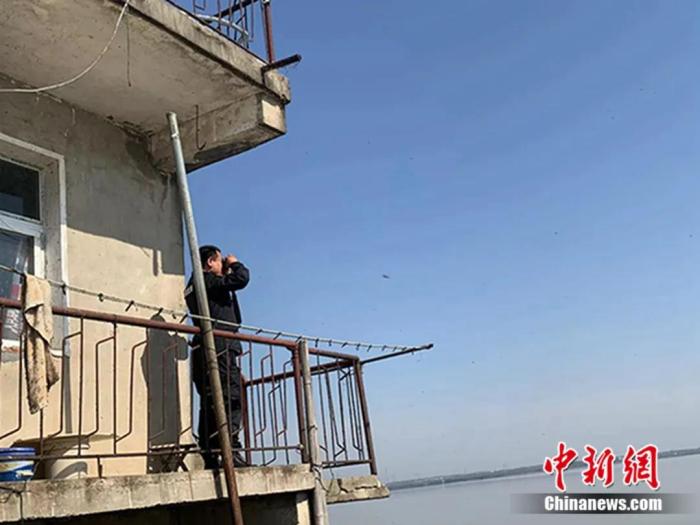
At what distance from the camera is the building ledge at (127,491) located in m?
3.81

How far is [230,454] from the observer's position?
4.81m

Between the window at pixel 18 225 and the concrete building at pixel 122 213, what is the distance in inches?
0.4

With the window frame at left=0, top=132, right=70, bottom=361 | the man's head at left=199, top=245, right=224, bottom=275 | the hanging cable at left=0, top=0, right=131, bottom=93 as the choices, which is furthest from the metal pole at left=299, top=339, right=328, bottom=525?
the hanging cable at left=0, top=0, right=131, bottom=93

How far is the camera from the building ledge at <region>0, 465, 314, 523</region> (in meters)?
3.81

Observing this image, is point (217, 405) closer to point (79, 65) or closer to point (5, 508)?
point (5, 508)

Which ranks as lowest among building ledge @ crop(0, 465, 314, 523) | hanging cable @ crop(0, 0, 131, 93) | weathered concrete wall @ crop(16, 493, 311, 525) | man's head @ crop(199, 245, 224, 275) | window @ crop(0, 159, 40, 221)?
weathered concrete wall @ crop(16, 493, 311, 525)

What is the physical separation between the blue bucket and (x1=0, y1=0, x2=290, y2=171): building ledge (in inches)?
107

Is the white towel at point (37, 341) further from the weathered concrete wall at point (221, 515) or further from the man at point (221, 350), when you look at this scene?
the weathered concrete wall at point (221, 515)

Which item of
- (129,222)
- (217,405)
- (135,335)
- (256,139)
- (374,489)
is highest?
(256,139)

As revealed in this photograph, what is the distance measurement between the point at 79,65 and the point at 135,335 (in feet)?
6.57

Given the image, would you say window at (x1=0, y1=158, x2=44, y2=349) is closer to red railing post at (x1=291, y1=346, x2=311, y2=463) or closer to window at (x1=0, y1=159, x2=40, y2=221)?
window at (x1=0, y1=159, x2=40, y2=221)

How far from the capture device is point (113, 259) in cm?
632

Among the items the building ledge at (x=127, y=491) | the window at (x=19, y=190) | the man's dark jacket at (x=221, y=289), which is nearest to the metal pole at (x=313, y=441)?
the building ledge at (x=127, y=491)

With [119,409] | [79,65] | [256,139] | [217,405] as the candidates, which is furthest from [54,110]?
[217,405]
